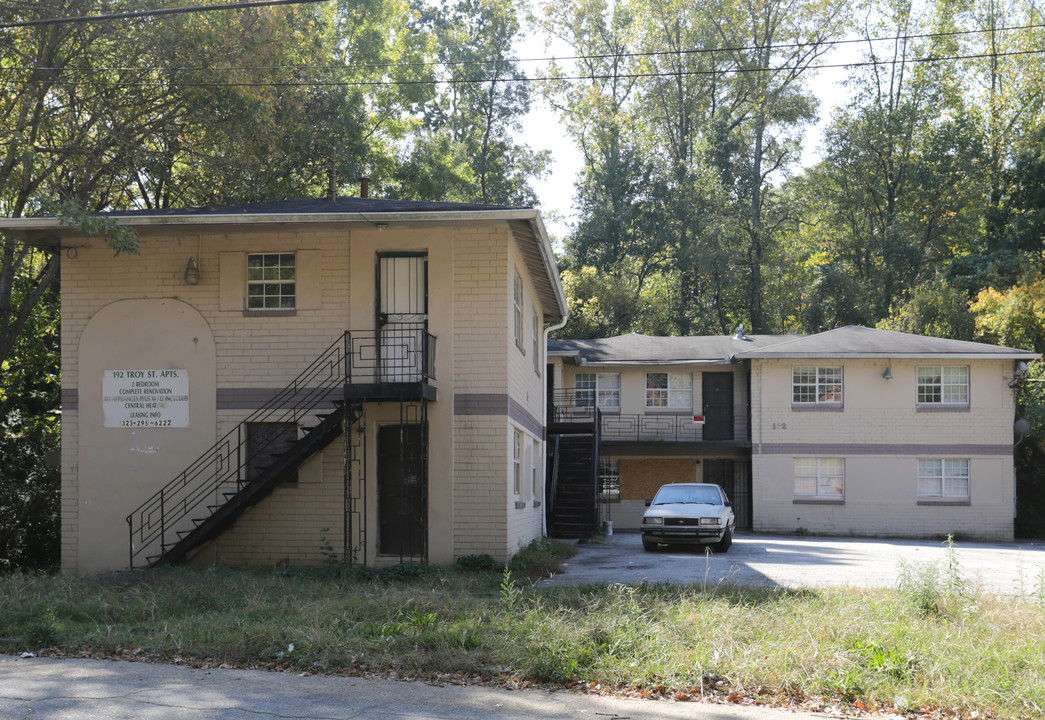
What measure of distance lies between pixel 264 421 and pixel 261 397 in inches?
16.6

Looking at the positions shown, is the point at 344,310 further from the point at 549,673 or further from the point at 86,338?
the point at 549,673

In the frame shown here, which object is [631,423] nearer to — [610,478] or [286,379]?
[610,478]

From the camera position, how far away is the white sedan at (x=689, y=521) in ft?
70.2

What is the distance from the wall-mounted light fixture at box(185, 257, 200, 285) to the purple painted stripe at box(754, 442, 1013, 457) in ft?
64.7

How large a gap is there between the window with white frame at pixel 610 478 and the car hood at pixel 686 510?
12.1 meters

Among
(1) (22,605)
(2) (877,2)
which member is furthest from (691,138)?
(1) (22,605)

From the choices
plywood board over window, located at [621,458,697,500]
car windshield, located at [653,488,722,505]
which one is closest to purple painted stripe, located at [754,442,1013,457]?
plywood board over window, located at [621,458,697,500]

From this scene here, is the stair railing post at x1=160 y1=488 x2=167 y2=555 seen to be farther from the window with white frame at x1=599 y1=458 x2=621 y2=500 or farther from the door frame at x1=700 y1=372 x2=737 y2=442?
the door frame at x1=700 y1=372 x2=737 y2=442

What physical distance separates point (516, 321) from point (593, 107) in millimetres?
33833

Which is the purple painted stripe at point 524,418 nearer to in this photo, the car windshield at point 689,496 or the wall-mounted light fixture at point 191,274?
the car windshield at point 689,496

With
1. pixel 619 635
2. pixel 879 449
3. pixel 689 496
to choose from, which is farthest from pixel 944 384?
pixel 619 635

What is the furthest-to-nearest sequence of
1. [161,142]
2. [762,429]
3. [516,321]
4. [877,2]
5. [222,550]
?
[877,2]
[762,429]
[161,142]
[516,321]
[222,550]

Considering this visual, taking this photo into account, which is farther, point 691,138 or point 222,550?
point 691,138

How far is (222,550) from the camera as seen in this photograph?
17.5m
